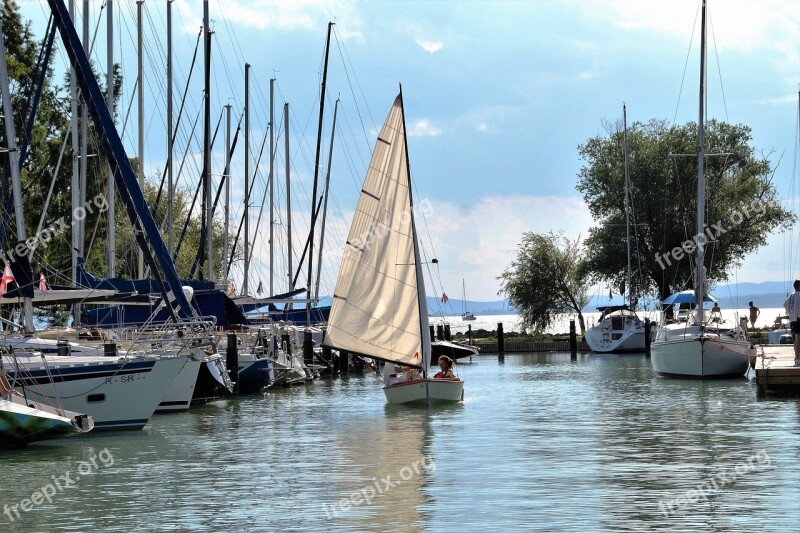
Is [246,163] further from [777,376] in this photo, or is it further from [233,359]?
[777,376]

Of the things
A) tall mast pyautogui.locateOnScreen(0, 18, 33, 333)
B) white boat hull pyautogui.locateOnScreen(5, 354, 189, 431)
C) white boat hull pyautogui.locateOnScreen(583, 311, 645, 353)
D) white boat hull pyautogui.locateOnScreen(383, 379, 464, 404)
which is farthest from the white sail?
white boat hull pyautogui.locateOnScreen(583, 311, 645, 353)

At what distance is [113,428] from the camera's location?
28531 millimetres

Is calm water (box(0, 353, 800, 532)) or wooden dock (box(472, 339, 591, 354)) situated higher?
wooden dock (box(472, 339, 591, 354))

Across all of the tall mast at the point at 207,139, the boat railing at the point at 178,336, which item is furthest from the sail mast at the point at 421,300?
the tall mast at the point at 207,139

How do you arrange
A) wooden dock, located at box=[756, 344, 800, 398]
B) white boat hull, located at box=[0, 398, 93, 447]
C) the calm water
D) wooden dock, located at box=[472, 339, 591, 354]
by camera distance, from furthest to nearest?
wooden dock, located at box=[472, 339, 591, 354] → wooden dock, located at box=[756, 344, 800, 398] → white boat hull, located at box=[0, 398, 93, 447] → the calm water

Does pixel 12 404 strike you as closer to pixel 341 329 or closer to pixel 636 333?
pixel 341 329

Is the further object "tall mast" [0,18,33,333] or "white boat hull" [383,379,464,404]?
"white boat hull" [383,379,464,404]

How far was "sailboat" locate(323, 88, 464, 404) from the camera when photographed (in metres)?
35.0

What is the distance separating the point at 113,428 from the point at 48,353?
11.0 feet

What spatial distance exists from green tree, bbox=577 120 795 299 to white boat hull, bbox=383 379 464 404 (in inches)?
1823

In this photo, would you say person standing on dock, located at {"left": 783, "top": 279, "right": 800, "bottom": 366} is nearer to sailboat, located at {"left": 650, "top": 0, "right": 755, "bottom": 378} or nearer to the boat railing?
sailboat, located at {"left": 650, "top": 0, "right": 755, "bottom": 378}

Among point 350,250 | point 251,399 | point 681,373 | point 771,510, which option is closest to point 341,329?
point 350,250

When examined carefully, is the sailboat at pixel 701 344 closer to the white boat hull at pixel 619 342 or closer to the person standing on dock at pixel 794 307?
the person standing on dock at pixel 794 307

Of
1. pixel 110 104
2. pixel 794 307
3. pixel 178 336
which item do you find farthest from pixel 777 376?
pixel 110 104
